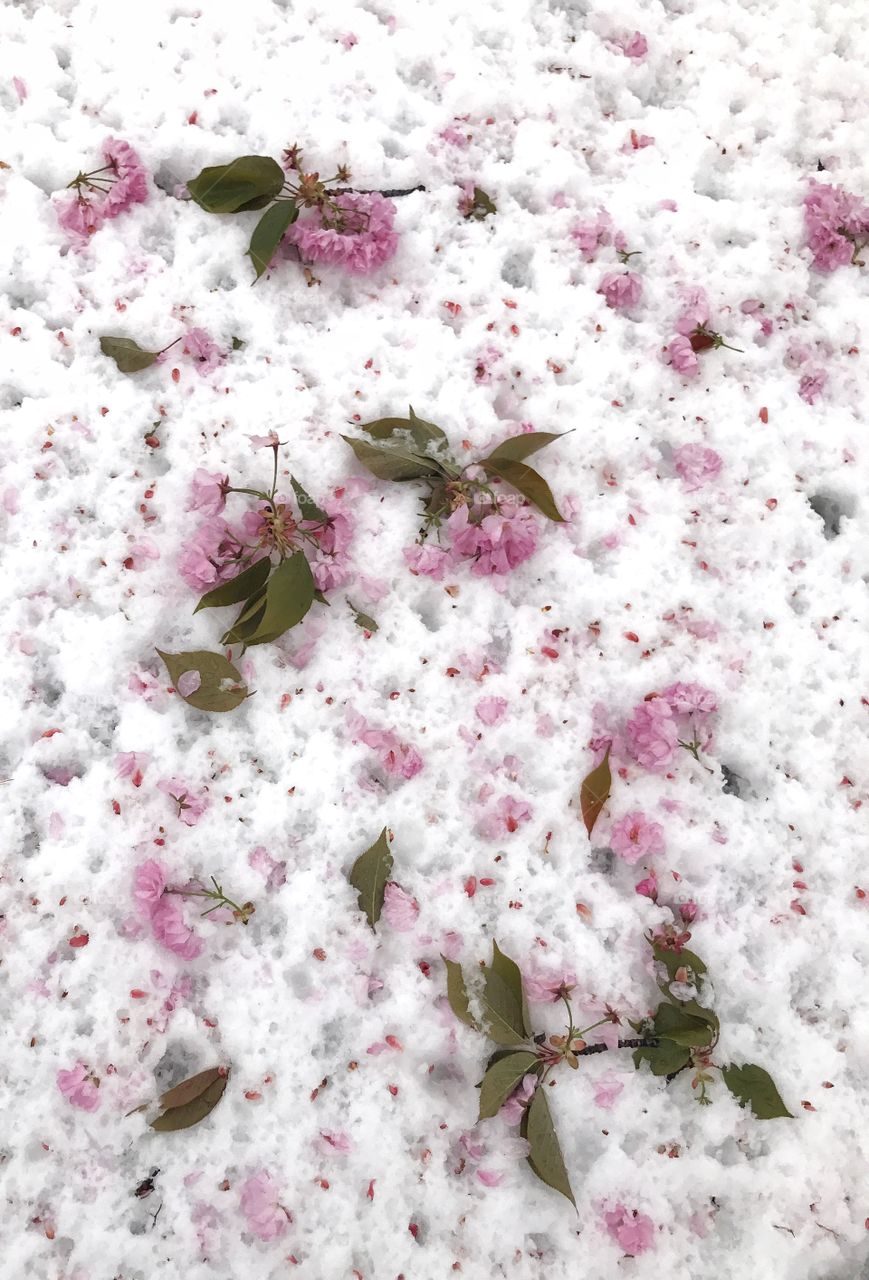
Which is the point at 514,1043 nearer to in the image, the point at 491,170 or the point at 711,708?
the point at 711,708

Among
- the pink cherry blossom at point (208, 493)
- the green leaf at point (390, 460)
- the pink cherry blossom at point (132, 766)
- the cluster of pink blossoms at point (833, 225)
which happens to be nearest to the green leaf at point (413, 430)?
the green leaf at point (390, 460)

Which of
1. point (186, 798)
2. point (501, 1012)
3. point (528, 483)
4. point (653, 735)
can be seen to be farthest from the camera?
point (528, 483)

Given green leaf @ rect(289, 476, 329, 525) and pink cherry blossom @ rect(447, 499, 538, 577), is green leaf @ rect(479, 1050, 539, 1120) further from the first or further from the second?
green leaf @ rect(289, 476, 329, 525)

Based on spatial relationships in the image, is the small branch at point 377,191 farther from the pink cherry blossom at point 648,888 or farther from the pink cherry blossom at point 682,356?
the pink cherry blossom at point 648,888

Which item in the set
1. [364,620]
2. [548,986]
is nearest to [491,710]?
[364,620]

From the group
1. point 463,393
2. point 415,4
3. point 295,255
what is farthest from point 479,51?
point 463,393

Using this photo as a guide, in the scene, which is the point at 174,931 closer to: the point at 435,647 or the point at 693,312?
the point at 435,647

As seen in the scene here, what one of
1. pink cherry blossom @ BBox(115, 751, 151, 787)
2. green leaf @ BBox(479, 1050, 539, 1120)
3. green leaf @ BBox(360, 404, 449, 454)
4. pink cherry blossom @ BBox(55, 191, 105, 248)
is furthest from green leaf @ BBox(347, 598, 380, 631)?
pink cherry blossom @ BBox(55, 191, 105, 248)

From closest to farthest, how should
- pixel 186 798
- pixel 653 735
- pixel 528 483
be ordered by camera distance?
pixel 186 798 → pixel 653 735 → pixel 528 483
